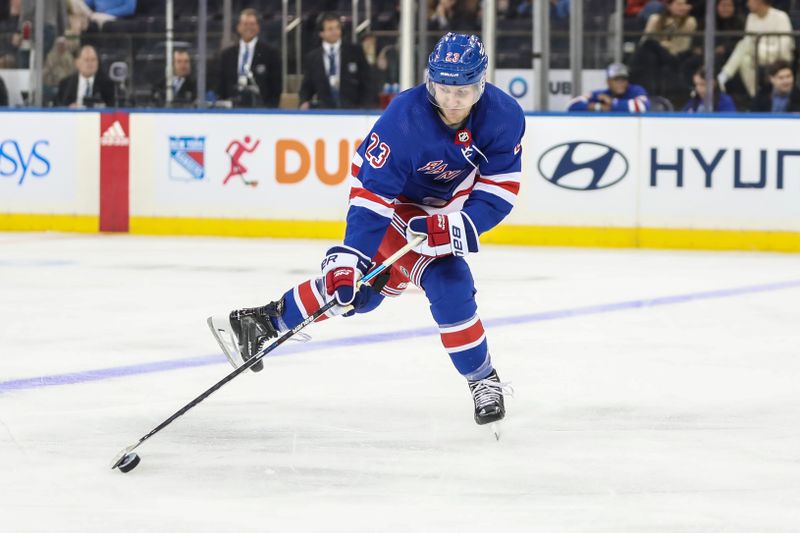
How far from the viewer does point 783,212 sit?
29.0 ft

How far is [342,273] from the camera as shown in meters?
3.67

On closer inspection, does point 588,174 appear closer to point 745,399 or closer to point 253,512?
point 745,399

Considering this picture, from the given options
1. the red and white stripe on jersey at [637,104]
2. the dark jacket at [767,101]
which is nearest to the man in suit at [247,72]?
the red and white stripe on jersey at [637,104]

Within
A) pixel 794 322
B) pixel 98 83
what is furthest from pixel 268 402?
pixel 98 83

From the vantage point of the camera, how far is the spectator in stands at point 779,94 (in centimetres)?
898

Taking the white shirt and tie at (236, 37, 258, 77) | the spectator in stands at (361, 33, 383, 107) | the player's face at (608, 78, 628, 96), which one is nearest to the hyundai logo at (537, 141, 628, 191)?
the player's face at (608, 78, 628, 96)

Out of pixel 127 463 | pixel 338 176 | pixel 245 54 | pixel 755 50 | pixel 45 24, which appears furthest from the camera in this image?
pixel 45 24

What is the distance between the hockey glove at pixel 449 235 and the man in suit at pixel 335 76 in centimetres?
611

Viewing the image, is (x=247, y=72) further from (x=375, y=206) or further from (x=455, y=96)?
(x=455, y=96)

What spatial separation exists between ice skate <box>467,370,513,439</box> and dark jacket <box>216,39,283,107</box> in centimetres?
619

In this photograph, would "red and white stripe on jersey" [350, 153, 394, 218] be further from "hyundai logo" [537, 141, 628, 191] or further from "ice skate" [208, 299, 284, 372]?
"hyundai logo" [537, 141, 628, 191]

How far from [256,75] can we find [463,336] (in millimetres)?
6395

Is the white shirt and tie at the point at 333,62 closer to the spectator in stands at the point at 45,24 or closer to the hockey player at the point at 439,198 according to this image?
the spectator in stands at the point at 45,24

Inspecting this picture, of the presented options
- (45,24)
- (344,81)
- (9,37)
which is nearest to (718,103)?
(344,81)
